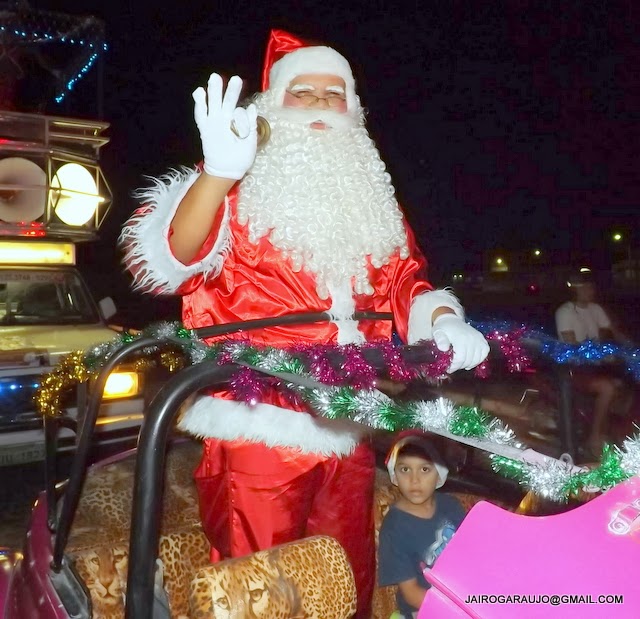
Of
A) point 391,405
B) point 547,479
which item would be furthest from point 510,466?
point 391,405

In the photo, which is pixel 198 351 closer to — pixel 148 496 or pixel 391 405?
pixel 148 496

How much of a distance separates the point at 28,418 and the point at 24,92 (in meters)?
4.10

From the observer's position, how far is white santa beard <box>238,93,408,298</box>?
2.10 m

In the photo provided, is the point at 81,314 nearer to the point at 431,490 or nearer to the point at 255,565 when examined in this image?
the point at 431,490

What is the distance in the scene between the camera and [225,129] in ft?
5.25

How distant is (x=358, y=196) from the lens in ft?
7.29

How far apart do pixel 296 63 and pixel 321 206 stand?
546 mm

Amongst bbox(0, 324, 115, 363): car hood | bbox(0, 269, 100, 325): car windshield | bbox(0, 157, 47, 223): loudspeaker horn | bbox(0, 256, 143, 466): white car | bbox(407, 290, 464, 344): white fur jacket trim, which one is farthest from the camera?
bbox(0, 269, 100, 325): car windshield

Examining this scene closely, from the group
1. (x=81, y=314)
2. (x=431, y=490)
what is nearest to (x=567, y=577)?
(x=431, y=490)

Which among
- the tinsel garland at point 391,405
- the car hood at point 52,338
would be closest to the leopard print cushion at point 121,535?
the tinsel garland at point 391,405

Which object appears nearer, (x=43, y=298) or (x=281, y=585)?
(x=281, y=585)

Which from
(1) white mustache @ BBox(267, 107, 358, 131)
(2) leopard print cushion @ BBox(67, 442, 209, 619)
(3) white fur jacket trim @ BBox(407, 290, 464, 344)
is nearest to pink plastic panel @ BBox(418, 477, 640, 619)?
(3) white fur jacket trim @ BBox(407, 290, 464, 344)

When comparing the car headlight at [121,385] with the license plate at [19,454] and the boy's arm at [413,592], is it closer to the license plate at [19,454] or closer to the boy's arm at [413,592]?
the license plate at [19,454]

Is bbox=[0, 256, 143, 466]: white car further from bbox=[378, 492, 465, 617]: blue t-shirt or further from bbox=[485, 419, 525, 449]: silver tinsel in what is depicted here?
bbox=[485, 419, 525, 449]: silver tinsel
